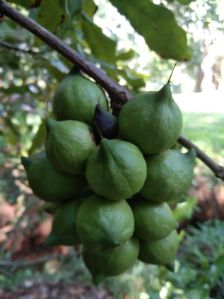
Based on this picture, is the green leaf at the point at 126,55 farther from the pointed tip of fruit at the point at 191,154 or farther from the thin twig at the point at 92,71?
the pointed tip of fruit at the point at 191,154

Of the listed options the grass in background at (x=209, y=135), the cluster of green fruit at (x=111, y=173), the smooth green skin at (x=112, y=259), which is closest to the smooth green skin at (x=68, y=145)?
the cluster of green fruit at (x=111, y=173)

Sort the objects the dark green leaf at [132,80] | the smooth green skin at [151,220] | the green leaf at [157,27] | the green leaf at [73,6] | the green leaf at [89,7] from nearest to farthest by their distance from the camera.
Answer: the smooth green skin at [151,220] → the green leaf at [73,6] → the green leaf at [157,27] → the green leaf at [89,7] → the dark green leaf at [132,80]

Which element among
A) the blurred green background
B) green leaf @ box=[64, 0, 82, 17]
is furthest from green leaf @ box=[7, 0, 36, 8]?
green leaf @ box=[64, 0, 82, 17]

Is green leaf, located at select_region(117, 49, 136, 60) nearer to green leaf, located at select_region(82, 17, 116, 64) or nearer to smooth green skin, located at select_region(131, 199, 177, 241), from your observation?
green leaf, located at select_region(82, 17, 116, 64)

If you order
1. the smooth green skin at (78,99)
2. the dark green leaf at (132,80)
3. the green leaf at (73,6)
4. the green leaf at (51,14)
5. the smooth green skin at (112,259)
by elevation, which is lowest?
the smooth green skin at (112,259)

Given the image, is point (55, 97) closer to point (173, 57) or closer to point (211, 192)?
point (173, 57)


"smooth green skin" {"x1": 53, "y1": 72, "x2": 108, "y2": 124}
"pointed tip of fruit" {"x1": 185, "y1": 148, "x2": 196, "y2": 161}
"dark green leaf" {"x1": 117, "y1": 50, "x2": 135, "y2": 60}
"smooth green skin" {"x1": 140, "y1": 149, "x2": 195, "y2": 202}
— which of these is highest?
"smooth green skin" {"x1": 53, "y1": 72, "x2": 108, "y2": 124}
